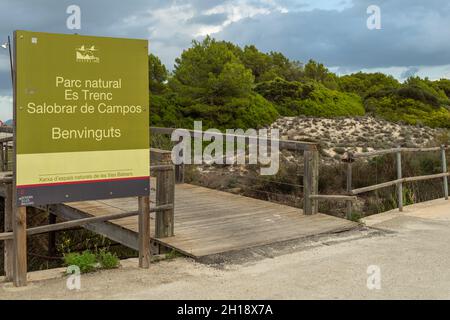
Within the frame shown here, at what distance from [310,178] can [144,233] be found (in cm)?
354

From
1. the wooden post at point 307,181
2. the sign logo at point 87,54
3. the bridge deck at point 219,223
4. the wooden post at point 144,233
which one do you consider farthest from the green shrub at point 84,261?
the wooden post at point 307,181

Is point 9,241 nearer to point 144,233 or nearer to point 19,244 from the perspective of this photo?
point 19,244

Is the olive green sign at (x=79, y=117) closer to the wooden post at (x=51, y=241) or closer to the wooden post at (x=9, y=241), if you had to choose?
the wooden post at (x=9, y=241)

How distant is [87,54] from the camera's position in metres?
5.37

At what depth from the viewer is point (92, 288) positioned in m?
5.07

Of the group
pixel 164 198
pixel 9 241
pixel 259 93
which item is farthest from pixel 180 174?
pixel 259 93

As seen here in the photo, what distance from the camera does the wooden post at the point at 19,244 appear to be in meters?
5.11

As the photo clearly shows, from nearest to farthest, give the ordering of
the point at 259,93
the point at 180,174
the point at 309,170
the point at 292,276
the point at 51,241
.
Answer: the point at 292,276
the point at 309,170
the point at 51,241
the point at 180,174
the point at 259,93

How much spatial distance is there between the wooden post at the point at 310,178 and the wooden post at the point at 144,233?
336 cm

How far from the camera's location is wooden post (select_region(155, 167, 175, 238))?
6812 mm

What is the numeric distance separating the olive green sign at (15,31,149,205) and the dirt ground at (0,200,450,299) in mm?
883

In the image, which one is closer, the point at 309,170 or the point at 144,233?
the point at 144,233

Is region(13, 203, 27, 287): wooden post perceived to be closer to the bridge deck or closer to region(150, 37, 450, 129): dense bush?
the bridge deck
